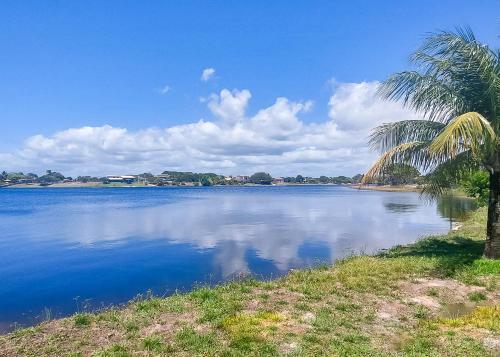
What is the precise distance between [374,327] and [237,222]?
34631 mm

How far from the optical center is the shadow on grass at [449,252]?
1450 centimetres

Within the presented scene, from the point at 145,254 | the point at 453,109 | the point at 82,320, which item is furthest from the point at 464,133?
the point at 145,254

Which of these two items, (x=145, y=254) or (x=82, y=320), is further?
(x=145, y=254)

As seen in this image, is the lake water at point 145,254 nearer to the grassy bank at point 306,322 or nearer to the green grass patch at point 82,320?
the green grass patch at point 82,320

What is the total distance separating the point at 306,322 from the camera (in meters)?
9.31

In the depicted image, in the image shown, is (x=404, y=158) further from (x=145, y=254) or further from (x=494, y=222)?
(x=145, y=254)

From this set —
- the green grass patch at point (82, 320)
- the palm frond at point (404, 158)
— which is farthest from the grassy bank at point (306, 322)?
the palm frond at point (404, 158)

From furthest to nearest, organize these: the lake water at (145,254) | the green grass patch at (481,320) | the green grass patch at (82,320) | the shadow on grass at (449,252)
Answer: the lake water at (145,254) < the shadow on grass at (449,252) < the green grass patch at (82,320) < the green grass patch at (481,320)

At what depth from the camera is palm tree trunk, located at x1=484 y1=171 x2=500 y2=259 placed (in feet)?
49.6

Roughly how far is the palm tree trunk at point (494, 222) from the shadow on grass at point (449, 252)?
→ 0.69m

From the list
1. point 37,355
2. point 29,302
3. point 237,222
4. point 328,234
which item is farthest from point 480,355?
point 237,222

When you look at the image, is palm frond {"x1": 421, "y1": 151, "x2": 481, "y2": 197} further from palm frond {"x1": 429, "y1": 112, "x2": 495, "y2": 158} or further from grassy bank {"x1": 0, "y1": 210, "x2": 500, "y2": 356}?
grassy bank {"x1": 0, "y1": 210, "x2": 500, "y2": 356}

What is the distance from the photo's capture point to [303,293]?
11.8 metres

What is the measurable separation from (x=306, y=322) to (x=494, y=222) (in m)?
10.2
